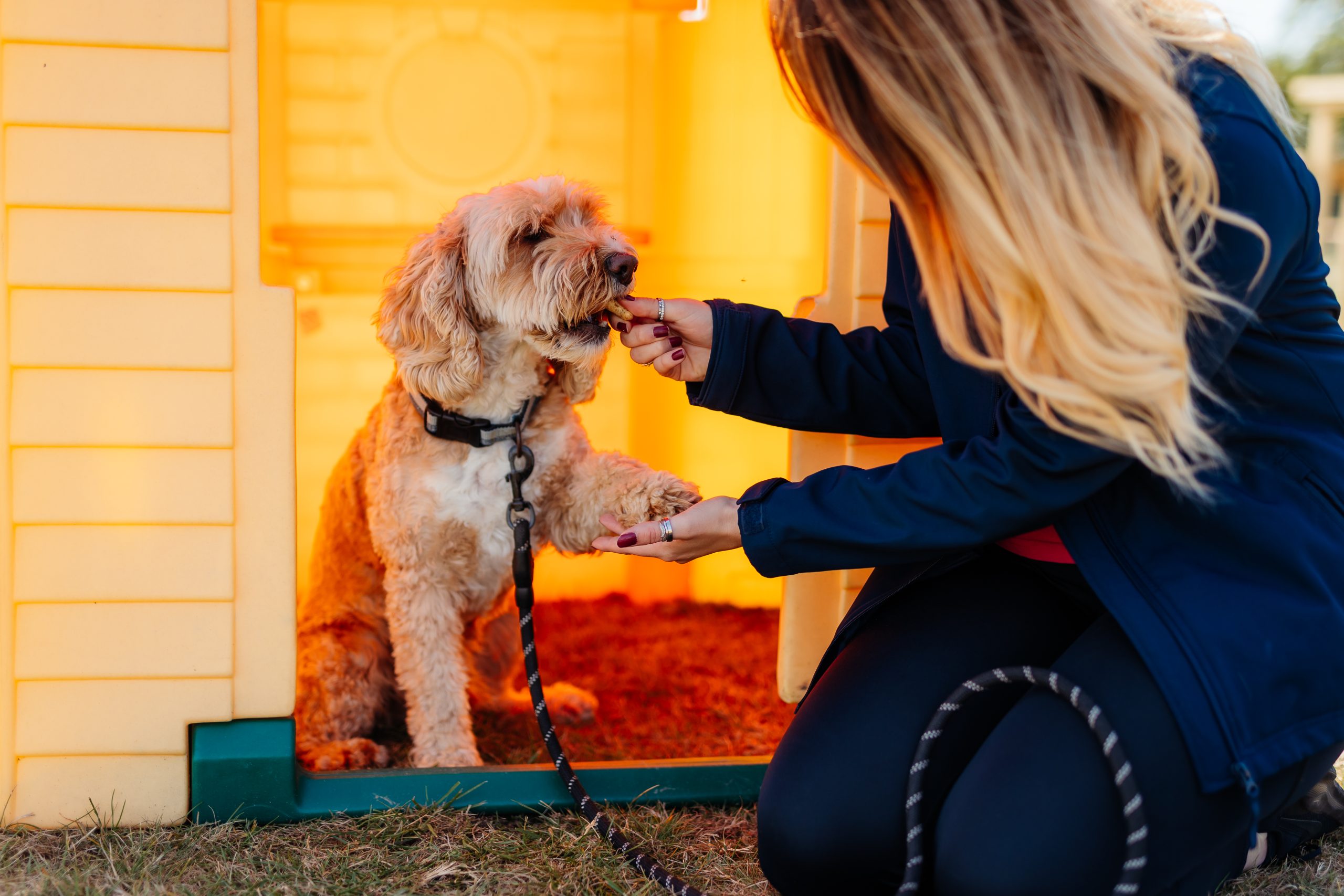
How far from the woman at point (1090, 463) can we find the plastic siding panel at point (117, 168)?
3.77 ft

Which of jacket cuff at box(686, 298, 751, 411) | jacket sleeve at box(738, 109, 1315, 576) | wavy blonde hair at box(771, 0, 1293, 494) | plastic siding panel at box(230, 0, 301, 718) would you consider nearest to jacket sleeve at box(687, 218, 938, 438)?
jacket cuff at box(686, 298, 751, 411)

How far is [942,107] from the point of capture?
1.59 meters

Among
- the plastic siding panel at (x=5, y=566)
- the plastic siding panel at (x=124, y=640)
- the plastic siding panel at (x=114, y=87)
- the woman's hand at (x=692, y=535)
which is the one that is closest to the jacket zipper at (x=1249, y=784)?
the woman's hand at (x=692, y=535)

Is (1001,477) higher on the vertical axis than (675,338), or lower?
lower

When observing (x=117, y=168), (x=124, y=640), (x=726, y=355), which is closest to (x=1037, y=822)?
(x=726, y=355)

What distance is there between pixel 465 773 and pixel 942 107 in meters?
1.66

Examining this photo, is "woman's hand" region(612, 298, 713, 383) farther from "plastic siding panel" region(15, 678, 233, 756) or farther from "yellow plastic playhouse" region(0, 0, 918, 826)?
"plastic siding panel" region(15, 678, 233, 756)

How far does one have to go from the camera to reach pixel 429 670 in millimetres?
2533

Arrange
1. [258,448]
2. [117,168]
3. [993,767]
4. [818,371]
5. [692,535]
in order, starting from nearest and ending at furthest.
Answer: [993,767] < [692,535] < [117,168] < [258,448] < [818,371]

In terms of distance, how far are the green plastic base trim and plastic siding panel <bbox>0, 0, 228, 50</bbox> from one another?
138 cm

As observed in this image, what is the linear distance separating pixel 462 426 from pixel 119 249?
0.78 m

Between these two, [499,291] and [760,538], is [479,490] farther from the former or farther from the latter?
[760,538]

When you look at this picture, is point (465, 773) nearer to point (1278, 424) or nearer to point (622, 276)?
point (622, 276)

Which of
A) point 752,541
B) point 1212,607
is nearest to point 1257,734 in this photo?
point 1212,607
